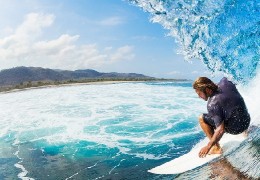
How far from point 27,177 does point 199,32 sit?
5.34 meters

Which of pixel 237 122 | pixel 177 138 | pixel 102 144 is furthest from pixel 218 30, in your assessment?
pixel 102 144

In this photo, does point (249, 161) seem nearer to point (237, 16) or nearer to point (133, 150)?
point (237, 16)

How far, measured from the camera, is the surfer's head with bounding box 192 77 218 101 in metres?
4.50

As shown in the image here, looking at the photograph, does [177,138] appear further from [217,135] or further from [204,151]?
[217,135]

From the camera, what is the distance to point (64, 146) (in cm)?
1196

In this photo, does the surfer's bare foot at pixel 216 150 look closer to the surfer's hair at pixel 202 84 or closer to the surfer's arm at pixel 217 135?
the surfer's arm at pixel 217 135

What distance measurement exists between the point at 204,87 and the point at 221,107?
33cm

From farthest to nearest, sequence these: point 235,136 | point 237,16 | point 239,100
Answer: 1. point 237,16
2. point 235,136
3. point 239,100

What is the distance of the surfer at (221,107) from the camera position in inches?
178

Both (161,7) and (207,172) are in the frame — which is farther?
(161,7)

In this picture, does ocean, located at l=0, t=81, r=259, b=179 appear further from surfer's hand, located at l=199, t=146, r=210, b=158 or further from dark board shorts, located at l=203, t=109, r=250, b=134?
surfer's hand, located at l=199, t=146, r=210, b=158

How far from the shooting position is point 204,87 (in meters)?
4.50

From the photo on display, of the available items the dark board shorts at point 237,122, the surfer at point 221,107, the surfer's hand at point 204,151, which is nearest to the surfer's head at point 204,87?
the surfer at point 221,107

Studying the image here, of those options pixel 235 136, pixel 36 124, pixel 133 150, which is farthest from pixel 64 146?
pixel 235 136
